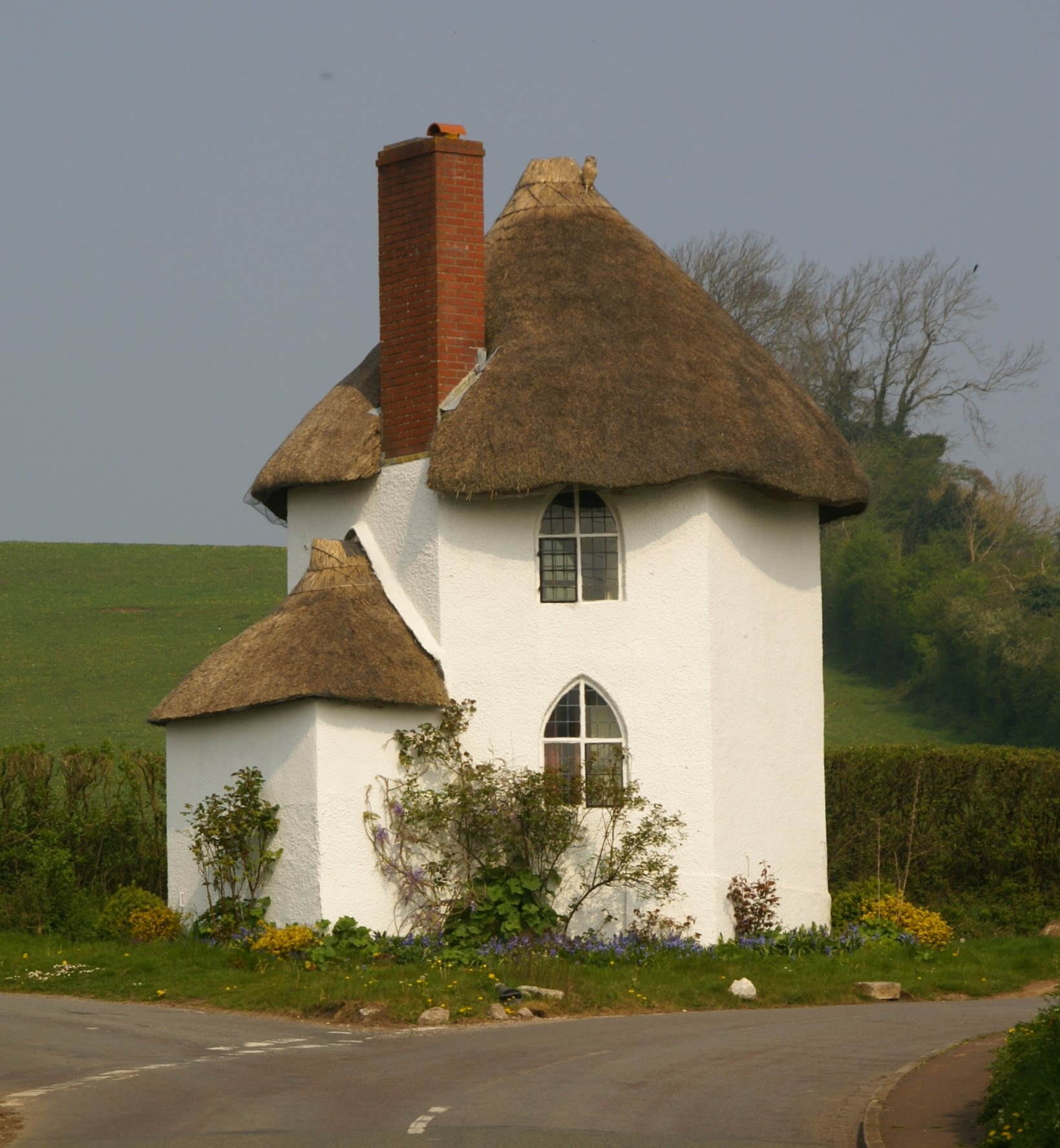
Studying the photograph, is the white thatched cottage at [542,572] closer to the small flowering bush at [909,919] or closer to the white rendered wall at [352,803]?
the white rendered wall at [352,803]

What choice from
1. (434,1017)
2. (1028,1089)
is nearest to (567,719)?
(434,1017)

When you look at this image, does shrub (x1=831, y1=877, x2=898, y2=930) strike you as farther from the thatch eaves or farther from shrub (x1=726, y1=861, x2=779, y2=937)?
the thatch eaves

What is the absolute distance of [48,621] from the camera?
48938 millimetres

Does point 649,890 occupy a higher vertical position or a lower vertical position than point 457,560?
lower

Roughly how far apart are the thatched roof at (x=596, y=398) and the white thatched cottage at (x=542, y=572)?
0.04m

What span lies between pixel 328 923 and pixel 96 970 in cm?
259

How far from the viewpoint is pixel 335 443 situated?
2103cm

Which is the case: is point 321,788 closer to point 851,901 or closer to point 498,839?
point 498,839

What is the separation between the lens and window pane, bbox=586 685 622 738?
19.8 meters

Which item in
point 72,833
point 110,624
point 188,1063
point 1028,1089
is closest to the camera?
point 1028,1089

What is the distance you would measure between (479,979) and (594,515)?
19.7ft

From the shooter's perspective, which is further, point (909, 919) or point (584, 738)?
point (909, 919)

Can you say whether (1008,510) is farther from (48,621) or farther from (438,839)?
(438,839)

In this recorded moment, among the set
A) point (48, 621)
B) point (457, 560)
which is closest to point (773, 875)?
point (457, 560)
